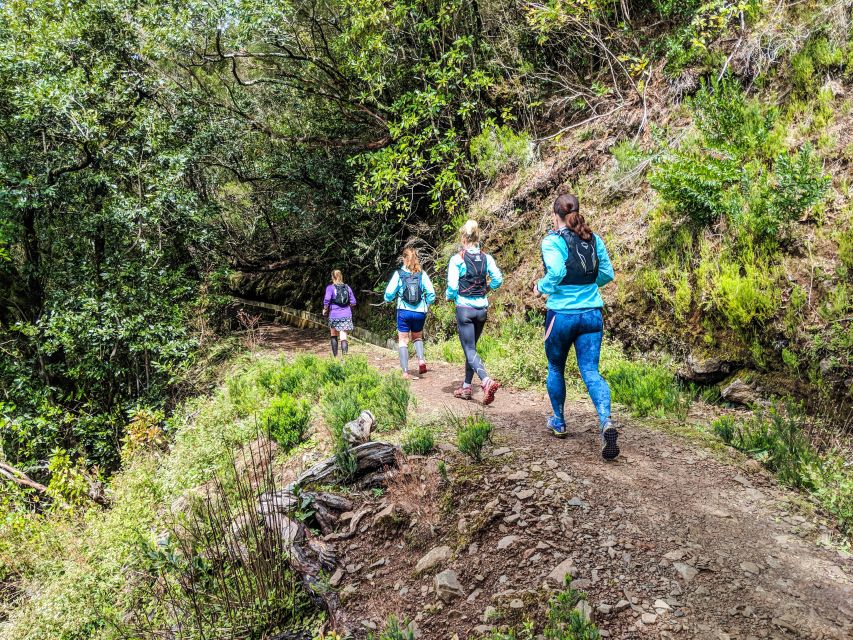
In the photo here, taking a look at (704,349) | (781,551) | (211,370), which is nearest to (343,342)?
(211,370)

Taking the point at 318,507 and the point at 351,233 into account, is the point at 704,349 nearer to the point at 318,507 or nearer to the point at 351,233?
the point at 318,507

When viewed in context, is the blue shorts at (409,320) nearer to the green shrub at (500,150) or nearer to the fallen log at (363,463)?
the fallen log at (363,463)

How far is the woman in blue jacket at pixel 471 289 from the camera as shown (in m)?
6.15

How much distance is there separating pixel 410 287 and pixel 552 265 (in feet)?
11.3

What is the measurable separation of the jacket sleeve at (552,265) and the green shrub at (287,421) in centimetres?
354

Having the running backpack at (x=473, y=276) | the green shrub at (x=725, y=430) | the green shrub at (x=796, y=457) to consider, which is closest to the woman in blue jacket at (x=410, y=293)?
the running backpack at (x=473, y=276)

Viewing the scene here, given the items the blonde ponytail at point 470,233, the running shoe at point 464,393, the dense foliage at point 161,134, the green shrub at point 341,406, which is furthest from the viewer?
the dense foliage at point 161,134

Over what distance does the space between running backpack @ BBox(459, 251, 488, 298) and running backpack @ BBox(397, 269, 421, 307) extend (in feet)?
4.47

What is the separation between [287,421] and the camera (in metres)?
6.16

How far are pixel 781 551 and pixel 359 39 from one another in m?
12.8

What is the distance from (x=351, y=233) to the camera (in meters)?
16.6

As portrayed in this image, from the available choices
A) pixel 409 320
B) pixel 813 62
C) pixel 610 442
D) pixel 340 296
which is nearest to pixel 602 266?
pixel 610 442

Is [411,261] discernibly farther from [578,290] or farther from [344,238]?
[344,238]

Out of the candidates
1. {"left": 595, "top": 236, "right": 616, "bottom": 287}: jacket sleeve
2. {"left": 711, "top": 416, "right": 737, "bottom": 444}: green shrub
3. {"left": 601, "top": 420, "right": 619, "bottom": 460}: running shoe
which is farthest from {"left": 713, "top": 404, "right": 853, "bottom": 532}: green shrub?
{"left": 595, "top": 236, "right": 616, "bottom": 287}: jacket sleeve
